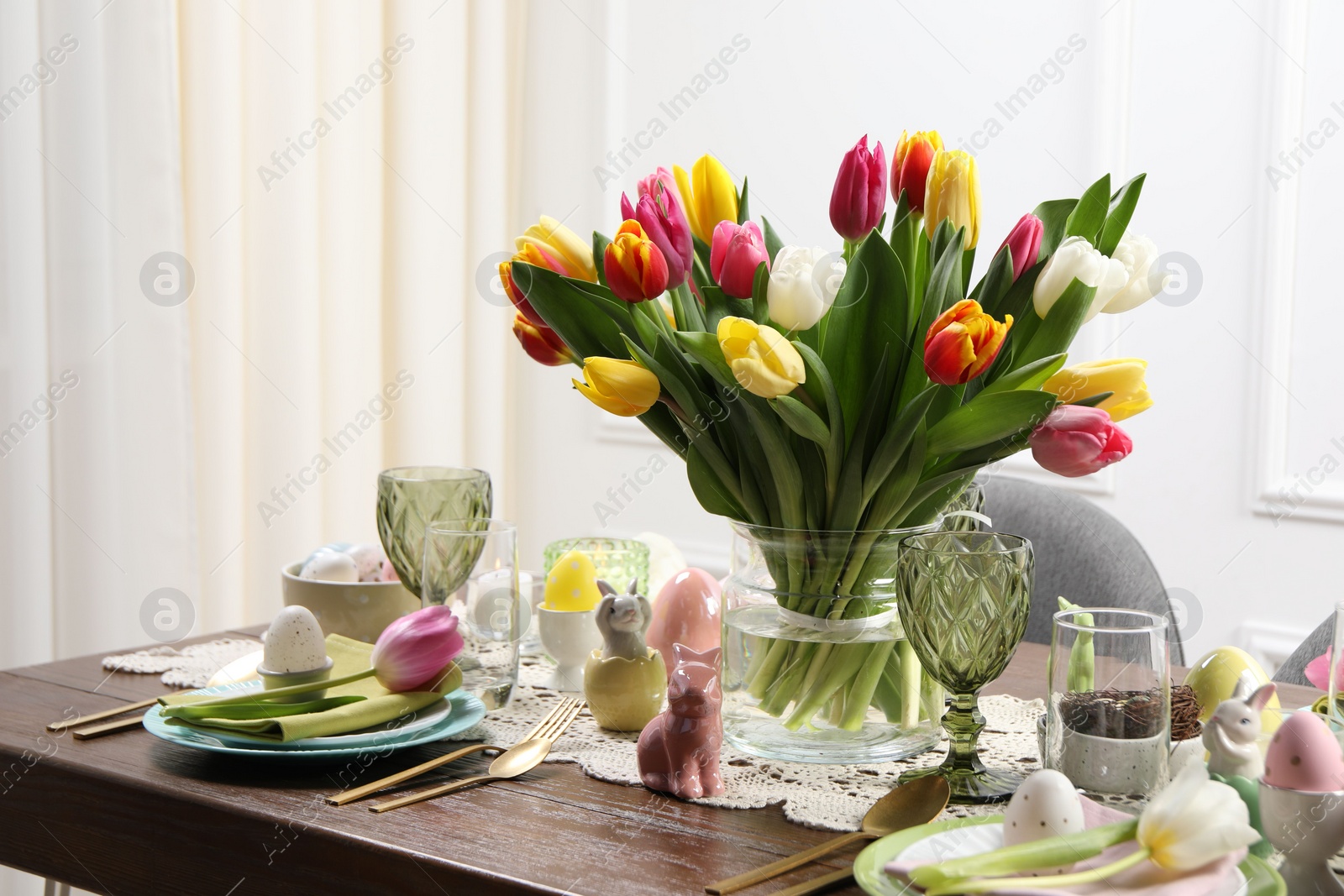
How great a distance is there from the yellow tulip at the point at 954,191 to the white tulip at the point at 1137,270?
98mm

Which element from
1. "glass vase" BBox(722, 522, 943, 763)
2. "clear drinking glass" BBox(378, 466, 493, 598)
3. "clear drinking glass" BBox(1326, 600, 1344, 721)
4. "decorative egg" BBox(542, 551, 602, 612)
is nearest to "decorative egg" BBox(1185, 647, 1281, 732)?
"clear drinking glass" BBox(1326, 600, 1344, 721)

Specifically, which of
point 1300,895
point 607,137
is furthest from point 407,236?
point 1300,895

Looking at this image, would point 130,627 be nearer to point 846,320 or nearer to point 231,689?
point 231,689

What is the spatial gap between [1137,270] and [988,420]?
0.51 ft

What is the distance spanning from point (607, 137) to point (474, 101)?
333mm

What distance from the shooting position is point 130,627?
6.26 feet

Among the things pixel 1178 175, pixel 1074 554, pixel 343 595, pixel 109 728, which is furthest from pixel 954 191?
pixel 1178 175

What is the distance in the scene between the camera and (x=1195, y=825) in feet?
1.94

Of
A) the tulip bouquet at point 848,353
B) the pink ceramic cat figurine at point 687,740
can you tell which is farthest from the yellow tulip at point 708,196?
the pink ceramic cat figurine at point 687,740

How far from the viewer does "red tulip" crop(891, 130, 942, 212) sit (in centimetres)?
84

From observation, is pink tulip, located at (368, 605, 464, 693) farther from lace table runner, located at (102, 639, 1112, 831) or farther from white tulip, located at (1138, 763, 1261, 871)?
white tulip, located at (1138, 763, 1261, 871)

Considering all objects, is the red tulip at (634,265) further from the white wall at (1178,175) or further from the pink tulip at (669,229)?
the white wall at (1178,175)

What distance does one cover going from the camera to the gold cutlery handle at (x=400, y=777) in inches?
31.0

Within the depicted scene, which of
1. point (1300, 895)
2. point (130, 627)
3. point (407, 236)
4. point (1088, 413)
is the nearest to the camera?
point (1300, 895)
